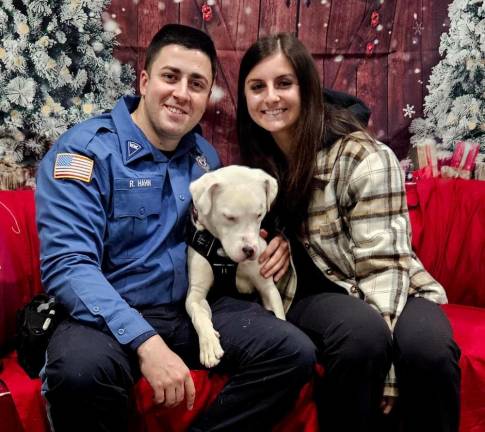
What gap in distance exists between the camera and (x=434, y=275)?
8.56ft

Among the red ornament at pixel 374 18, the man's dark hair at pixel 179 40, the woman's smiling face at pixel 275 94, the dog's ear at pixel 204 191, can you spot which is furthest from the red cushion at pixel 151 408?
the red ornament at pixel 374 18

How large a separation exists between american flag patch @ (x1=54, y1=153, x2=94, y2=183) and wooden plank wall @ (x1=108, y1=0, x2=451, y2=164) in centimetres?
102

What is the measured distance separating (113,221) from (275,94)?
778 millimetres

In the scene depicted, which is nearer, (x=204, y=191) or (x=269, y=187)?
(x=204, y=191)

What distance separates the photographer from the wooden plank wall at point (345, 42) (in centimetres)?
280

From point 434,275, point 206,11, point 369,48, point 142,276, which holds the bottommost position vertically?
point 434,275

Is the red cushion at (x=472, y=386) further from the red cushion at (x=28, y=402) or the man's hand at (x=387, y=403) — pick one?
the red cushion at (x=28, y=402)

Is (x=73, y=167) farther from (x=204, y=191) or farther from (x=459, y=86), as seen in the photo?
(x=459, y=86)

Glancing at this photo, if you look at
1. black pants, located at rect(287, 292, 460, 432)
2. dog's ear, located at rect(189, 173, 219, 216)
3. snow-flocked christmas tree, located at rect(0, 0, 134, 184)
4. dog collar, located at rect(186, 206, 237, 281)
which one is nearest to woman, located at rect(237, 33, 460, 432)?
black pants, located at rect(287, 292, 460, 432)

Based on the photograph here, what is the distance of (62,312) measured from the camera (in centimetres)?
182

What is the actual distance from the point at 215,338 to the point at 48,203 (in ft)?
2.28

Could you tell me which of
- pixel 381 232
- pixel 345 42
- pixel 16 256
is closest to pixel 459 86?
pixel 345 42

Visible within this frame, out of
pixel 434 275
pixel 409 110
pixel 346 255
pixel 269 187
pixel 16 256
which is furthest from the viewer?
pixel 409 110

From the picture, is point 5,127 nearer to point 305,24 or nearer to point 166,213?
point 166,213
